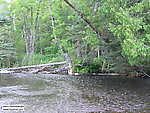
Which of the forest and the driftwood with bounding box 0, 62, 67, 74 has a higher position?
the forest

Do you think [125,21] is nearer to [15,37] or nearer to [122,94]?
[122,94]

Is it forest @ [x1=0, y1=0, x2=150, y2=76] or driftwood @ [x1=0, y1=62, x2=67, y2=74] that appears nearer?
forest @ [x1=0, y1=0, x2=150, y2=76]

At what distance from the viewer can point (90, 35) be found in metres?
12.7

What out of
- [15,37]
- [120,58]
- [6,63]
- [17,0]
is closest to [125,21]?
[120,58]

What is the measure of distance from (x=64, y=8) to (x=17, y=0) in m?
10.4

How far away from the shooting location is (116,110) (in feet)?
20.9

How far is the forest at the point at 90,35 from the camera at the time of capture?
9312 mm

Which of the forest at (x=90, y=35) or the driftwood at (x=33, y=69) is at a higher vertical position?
the forest at (x=90, y=35)

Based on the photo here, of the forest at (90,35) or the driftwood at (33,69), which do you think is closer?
the forest at (90,35)

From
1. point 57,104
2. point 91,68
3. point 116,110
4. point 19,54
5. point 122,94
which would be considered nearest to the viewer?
point 116,110

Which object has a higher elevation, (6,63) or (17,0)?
(17,0)

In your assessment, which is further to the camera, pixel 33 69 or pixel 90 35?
pixel 33 69

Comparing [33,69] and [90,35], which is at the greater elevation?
[90,35]

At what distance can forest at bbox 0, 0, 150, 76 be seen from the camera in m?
9.31
